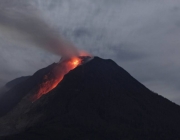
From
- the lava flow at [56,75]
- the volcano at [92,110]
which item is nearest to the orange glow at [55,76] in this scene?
the lava flow at [56,75]

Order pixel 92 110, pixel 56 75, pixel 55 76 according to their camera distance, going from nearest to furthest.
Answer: pixel 92 110 < pixel 55 76 < pixel 56 75

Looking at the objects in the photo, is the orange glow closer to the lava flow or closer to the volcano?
the lava flow

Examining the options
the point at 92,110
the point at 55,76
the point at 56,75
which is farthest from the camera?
the point at 56,75

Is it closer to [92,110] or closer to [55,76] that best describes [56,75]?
[55,76]

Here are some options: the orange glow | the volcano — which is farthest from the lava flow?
the volcano

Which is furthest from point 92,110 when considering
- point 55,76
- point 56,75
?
point 56,75

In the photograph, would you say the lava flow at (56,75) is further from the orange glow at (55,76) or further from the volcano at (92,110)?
the volcano at (92,110)
